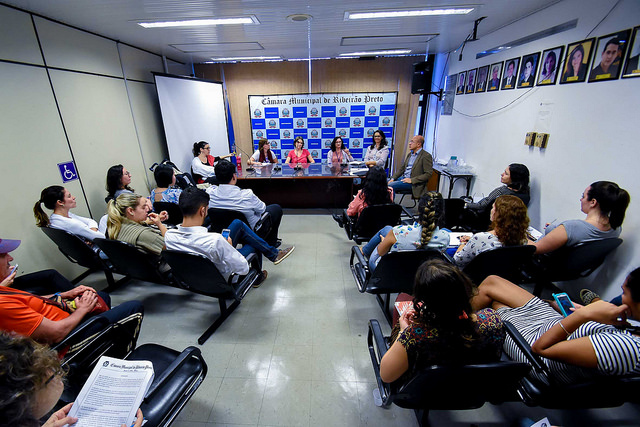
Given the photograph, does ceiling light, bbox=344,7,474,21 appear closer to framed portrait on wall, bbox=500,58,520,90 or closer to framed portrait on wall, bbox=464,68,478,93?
framed portrait on wall, bbox=500,58,520,90

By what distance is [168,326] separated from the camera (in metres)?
2.26

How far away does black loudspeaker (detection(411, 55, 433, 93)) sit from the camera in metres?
5.08

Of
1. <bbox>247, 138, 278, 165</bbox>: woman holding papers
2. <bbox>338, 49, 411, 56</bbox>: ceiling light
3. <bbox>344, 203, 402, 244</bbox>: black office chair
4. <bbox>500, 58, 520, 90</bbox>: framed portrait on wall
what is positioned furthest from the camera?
<bbox>247, 138, 278, 165</bbox>: woman holding papers

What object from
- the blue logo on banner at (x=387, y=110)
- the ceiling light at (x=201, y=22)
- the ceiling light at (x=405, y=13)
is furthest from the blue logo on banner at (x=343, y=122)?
the ceiling light at (x=201, y=22)

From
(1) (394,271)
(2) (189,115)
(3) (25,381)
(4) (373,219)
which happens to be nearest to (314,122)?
(2) (189,115)

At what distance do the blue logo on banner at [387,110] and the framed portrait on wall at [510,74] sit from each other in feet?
9.35

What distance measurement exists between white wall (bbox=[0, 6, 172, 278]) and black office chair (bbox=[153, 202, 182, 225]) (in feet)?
3.17

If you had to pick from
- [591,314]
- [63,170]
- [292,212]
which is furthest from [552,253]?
[63,170]

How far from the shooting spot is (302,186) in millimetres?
4688

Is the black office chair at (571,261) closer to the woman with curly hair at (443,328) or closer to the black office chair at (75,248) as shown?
the woman with curly hair at (443,328)

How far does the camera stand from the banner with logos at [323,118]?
623 centimetres

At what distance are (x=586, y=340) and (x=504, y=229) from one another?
0.85 m

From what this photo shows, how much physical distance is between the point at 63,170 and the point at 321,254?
3.02 m

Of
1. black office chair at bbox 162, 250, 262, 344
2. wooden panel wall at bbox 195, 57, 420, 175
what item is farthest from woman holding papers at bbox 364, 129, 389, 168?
black office chair at bbox 162, 250, 262, 344
